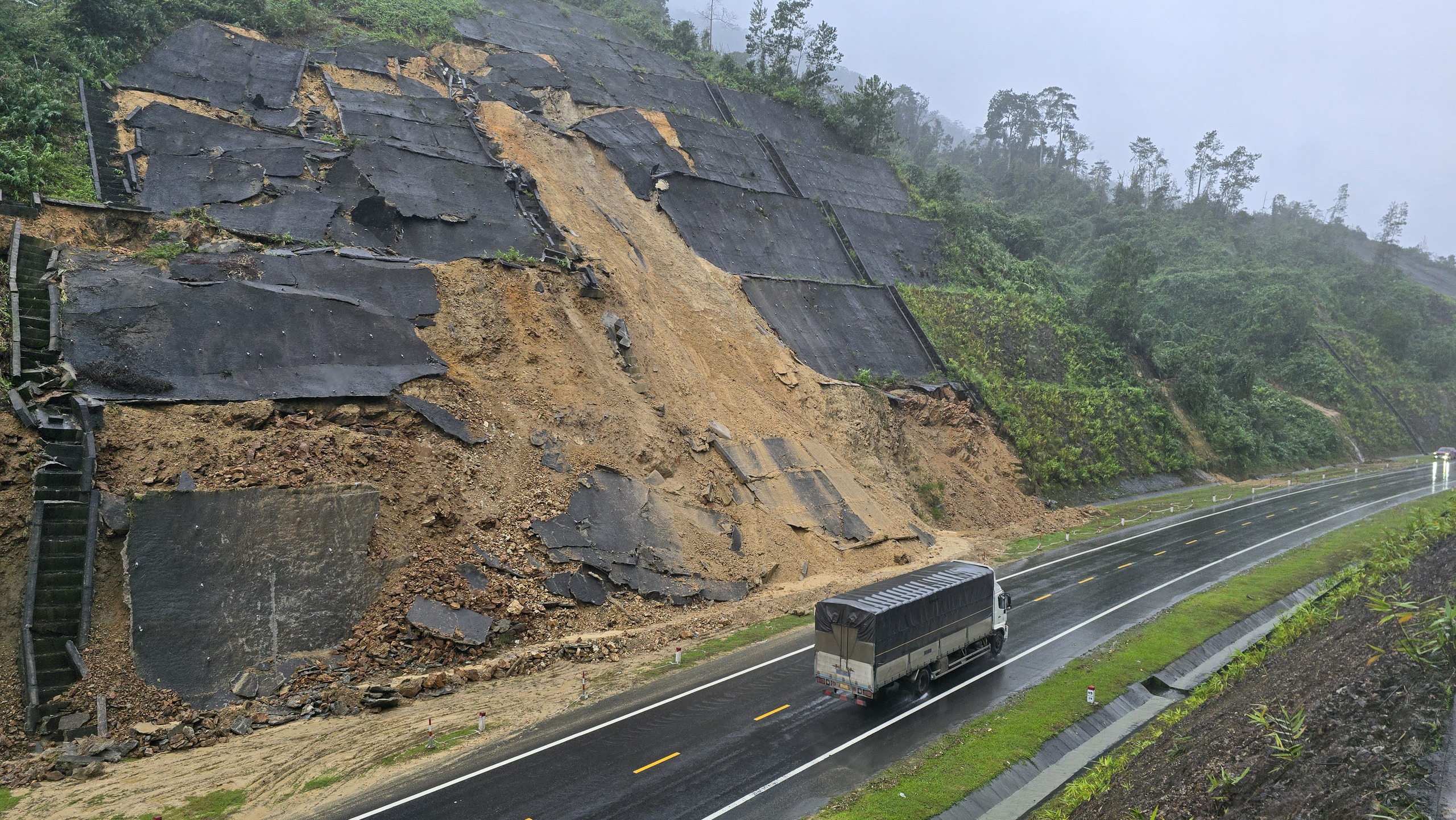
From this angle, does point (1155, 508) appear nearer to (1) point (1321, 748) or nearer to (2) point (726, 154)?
(2) point (726, 154)

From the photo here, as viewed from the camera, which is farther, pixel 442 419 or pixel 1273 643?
pixel 442 419

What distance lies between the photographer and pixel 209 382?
19.4m

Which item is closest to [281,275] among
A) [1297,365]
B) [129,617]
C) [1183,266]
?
[129,617]

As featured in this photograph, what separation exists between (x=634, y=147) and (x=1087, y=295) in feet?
105

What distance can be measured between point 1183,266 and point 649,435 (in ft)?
237

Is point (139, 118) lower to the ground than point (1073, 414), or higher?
higher

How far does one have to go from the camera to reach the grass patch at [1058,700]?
13.6 m

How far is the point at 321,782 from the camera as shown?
13.6 metres

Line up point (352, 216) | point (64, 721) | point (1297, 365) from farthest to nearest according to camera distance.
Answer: point (1297, 365) < point (352, 216) < point (64, 721)

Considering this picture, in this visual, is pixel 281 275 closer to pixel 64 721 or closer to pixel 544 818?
pixel 64 721

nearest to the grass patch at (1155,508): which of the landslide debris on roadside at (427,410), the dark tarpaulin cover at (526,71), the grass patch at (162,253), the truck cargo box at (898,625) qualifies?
the landslide debris on roadside at (427,410)

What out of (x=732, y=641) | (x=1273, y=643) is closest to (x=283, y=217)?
(x=732, y=641)

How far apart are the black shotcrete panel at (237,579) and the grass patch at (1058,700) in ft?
37.1

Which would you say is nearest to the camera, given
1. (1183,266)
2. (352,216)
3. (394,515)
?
(394,515)
